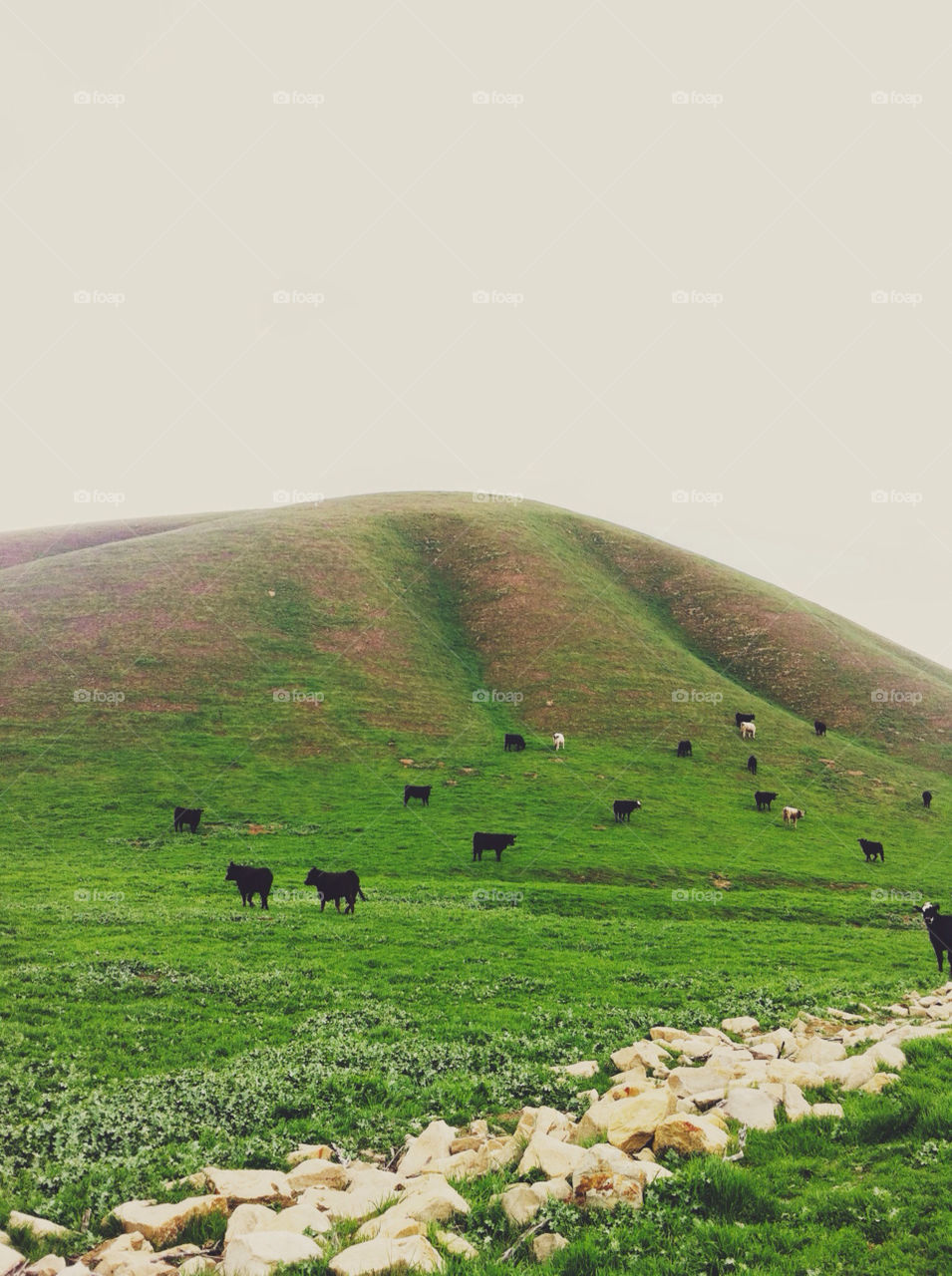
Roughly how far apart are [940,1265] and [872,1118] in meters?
2.63

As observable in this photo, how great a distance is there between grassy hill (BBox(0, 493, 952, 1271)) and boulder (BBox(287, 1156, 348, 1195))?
1.04m

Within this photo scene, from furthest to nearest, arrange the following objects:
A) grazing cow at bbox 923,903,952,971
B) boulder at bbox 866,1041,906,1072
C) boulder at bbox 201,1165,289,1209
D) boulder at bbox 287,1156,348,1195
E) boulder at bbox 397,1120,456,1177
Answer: grazing cow at bbox 923,903,952,971 < boulder at bbox 866,1041,906,1072 < boulder at bbox 397,1120,456,1177 < boulder at bbox 287,1156,348,1195 < boulder at bbox 201,1165,289,1209

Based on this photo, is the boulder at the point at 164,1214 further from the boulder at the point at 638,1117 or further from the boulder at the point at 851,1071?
the boulder at the point at 851,1071

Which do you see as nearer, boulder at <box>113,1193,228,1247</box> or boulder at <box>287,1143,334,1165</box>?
boulder at <box>113,1193,228,1247</box>

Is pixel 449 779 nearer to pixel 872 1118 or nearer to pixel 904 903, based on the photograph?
pixel 904 903

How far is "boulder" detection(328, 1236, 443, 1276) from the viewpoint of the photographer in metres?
5.93

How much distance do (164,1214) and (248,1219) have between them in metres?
1.00

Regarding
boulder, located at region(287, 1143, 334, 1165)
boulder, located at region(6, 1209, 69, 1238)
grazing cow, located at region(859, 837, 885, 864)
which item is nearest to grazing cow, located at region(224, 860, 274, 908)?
boulder, located at region(287, 1143, 334, 1165)

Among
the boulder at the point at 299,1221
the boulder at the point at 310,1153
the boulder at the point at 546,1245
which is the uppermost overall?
the boulder at the point at 546,1245

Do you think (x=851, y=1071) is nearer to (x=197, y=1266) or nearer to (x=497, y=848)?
(x=197, y=1266)

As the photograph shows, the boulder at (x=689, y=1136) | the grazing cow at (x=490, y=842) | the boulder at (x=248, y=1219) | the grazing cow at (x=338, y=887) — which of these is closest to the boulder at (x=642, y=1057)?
the boulder at (x=689, y=1136)

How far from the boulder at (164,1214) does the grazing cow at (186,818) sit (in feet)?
103

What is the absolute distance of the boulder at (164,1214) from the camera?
281 inches

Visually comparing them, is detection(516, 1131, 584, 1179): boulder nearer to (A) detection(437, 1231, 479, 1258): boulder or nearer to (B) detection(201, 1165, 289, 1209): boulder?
(A) detection(437, 1231, 479, 1258): boulder
